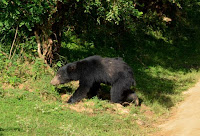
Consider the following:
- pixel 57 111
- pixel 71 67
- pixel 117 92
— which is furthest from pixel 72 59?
pixel 57 111

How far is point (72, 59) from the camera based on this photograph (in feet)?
37.6

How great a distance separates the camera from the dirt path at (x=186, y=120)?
22.4 feet

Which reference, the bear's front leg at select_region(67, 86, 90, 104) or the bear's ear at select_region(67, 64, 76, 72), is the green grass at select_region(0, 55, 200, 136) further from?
the bear's ear at select_region(67, 64, 76, 72)

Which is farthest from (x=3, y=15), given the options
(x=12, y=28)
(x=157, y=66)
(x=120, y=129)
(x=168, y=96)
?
(x=157, y=66)

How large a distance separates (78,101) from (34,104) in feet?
4.10

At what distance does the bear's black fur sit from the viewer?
852cm

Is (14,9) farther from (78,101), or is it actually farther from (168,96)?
(168,96)

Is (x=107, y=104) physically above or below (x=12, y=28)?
below

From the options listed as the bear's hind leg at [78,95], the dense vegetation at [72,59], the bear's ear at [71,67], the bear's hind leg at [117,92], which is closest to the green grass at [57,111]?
the dense vegetation at [72,59]

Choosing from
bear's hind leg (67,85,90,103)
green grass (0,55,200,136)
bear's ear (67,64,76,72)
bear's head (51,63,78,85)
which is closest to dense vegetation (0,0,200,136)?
green grass (0,55,200,136)

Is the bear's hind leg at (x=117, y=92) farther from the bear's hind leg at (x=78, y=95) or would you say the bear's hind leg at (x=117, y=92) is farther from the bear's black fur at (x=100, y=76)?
the bear's hind leg at (x=78, y=95)

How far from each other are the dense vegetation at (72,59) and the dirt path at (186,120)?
37cm

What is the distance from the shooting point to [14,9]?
8539 millimetres

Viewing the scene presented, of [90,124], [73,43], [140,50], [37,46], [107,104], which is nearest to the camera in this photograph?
[90,124]
